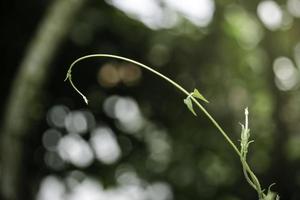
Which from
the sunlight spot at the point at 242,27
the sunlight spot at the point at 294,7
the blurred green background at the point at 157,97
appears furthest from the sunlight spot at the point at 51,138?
the sunlight spot at the point at 294,7

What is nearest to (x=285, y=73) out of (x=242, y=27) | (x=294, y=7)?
(x=294, y=7)

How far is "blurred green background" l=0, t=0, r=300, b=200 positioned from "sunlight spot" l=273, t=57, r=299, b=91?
0.03ft

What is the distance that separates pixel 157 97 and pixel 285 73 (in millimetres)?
1166

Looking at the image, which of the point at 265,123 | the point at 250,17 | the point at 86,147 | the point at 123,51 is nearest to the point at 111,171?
the point at 86,147

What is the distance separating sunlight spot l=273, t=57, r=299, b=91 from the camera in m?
4.95

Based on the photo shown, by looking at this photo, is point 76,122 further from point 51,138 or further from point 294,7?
point 294,7

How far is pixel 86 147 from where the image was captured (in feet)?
17.7

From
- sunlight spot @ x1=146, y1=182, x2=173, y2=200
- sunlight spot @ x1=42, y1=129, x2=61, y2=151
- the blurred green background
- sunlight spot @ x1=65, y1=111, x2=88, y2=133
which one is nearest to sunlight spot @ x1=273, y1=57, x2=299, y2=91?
the blurred green background

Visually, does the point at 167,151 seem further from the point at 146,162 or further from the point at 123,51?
the point at 123,51

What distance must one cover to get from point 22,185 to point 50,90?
1.11 m

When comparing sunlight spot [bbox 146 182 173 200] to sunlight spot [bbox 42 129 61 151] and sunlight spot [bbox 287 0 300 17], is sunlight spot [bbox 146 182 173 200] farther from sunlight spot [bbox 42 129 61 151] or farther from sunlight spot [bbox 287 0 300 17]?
sunlight spot [bbox 287 0 300 17]

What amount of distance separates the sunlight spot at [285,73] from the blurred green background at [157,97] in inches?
0.4

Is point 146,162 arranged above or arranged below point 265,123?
below

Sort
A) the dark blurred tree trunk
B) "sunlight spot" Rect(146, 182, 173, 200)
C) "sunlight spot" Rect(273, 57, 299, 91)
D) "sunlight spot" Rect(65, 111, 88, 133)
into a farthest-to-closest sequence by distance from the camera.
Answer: "sunlight spot" Rect(146, 182, 173, 200), "sunlight spot" Rect(65, 111, 88, 133), "sunlight spot" Rect(273, 57, 299, 91), the dark blurred tree trunk
